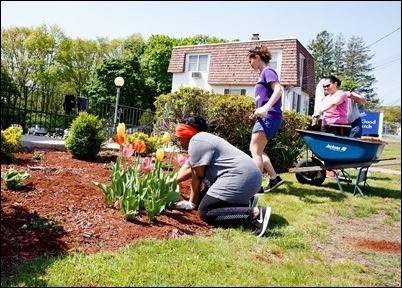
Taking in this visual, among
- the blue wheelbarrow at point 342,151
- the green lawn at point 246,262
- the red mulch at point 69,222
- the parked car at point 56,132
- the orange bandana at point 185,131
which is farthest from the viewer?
the parked car at point 56,132

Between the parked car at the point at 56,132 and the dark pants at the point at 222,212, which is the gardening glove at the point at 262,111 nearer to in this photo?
the dark pants at the point at 222,212

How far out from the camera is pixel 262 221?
3.26 meters

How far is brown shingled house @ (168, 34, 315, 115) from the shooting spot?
63.0 feet

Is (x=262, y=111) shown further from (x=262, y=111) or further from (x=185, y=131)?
(x=185, y=131)

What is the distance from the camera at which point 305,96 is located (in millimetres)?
24172

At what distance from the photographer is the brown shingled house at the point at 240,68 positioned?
19203 millimetres

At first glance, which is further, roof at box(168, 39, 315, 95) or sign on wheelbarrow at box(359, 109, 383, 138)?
roof at box(168, 39, 315, 95)

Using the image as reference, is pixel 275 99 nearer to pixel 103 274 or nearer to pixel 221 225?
pixel 221 225

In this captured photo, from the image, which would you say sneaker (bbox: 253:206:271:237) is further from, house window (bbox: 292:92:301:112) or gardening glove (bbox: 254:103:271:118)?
house window (bbox: 292:92:301:112)

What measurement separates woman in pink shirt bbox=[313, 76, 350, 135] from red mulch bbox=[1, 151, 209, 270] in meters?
3.09

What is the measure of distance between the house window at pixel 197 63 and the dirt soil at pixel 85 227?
21971mm

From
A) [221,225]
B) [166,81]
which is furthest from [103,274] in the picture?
[166,81]

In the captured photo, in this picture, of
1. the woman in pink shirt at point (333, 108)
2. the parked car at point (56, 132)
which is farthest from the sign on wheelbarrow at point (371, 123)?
the parked car at point (56, 132)

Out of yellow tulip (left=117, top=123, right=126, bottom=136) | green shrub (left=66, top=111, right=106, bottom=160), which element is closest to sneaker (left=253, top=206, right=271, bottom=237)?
yellow tulip (left=117, top=123, right=126, bottom=136)
